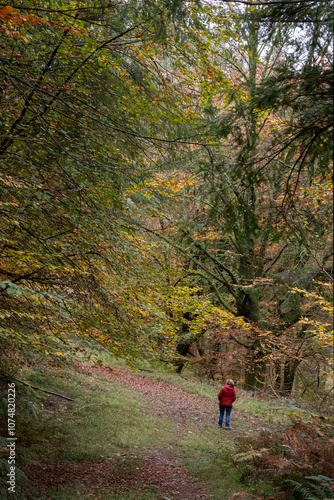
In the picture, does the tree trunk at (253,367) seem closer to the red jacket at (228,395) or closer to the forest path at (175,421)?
the forest path at (175,421)

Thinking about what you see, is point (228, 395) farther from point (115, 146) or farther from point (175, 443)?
point (115, 146)

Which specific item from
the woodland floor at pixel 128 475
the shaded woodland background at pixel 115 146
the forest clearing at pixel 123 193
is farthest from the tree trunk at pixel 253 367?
the shaded woodland background at pixel 115 146

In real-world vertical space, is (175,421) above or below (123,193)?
below

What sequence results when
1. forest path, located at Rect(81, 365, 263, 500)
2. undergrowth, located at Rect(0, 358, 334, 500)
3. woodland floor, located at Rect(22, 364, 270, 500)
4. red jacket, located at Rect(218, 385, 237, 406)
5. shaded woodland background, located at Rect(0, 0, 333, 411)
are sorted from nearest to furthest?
shaded woodland background, located at Rect(0, 0, 333, 411), undergrowth, located at Rect(0, 358, 334, 500), woodland floor, located at Rect(22, 364, 270, 500), forest path, located at Rect(81, 365, 263, 500), red jacket, located at Rect(218, 385, 237, 406)

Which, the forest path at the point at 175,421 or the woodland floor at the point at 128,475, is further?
the forest path at the point at 175,421

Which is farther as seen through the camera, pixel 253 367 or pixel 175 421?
pixel 253 367

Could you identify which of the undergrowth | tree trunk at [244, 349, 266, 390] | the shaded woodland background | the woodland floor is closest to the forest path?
the woodland floor

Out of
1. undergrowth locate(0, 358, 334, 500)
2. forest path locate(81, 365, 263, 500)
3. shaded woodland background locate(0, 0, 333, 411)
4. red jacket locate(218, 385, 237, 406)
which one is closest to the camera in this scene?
shaded woodland background locate(0, 0, 333, 411)

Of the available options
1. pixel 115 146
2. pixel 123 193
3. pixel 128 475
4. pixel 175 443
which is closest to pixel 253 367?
pixel 175 443

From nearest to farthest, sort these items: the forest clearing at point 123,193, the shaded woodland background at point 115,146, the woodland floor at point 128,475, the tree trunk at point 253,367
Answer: the shaded woodland background at point 115,146 < the forest clearing at point 123,193 < the woodland floor at point 128,475 < the tree trunk at point 253,367

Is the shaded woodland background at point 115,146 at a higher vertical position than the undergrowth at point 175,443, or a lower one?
higher

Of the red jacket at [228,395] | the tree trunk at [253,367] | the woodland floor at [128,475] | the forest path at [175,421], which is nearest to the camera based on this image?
the woodland floor at [128,475]

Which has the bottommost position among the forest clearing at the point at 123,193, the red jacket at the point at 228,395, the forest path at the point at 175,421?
the forest path at the point at 175,421

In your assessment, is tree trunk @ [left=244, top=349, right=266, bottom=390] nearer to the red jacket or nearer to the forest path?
the forest path
